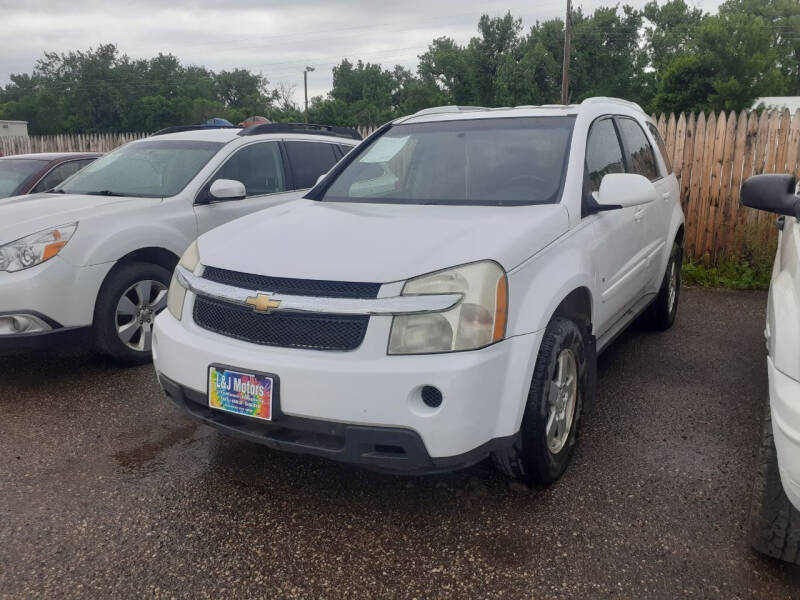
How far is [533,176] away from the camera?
3.41 metres

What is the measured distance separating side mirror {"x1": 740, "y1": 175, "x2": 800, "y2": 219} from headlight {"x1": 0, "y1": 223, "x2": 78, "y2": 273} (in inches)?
154

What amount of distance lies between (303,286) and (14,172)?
609 cm

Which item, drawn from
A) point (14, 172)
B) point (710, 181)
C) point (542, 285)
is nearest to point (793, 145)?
point (710, 181)

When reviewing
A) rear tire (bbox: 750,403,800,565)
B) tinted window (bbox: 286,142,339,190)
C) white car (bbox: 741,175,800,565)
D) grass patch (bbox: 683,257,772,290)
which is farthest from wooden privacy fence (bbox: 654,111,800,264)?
rear tire (bbox: 750,403,800,565)

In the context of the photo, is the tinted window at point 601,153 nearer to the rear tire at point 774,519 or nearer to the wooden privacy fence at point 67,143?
the rear tire at point 774,519

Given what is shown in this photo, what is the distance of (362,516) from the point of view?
9.34 feet

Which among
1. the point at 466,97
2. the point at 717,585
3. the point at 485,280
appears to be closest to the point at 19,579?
the point at 485,280

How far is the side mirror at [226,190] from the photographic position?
16.2 feet

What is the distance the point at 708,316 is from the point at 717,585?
164 inches

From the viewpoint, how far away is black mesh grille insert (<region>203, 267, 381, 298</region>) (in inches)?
98.5

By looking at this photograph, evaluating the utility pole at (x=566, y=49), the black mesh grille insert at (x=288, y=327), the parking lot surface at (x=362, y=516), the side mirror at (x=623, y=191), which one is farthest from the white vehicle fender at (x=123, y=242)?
the utility pole at (x=566, y=49)

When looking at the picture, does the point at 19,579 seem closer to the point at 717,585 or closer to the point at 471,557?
the point at 471,557

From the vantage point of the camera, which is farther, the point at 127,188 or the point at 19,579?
the point at 127,188

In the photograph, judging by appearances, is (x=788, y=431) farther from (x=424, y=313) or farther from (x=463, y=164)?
(x=463, y=164)
